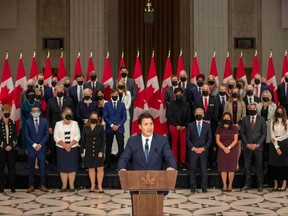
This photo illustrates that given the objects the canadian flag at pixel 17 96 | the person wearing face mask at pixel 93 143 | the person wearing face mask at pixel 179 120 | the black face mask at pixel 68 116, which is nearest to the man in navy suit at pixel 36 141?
the black face mask at pixel 68 116

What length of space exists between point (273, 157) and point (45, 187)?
159 inches

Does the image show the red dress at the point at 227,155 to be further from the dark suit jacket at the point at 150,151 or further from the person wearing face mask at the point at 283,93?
the dark suit jacket at the point at 150,151

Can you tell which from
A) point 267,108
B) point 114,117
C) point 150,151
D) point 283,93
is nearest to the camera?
point 150,151

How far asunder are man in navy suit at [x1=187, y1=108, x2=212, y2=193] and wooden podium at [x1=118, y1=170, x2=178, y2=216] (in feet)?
16.7

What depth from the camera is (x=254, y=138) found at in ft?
36.0

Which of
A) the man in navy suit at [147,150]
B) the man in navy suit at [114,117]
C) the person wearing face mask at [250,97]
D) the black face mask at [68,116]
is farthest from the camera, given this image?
the person wearing face mask at [250,97]

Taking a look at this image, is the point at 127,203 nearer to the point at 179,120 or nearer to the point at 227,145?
the point at 227,145

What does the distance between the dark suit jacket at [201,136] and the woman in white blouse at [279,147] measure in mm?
1096

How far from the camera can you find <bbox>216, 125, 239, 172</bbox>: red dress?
11.0m

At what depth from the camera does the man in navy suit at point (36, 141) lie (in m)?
10.9

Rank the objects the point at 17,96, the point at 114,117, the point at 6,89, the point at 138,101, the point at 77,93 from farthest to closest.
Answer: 1. the point at 6,89
2. the point at 138,101
3. the point at 17,96
4. the point at 77,93
5. the point at 114,117

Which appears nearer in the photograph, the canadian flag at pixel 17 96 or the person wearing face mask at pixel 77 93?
the person wearing face mask at pixel 77 93

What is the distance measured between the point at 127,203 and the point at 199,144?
1.77 metres

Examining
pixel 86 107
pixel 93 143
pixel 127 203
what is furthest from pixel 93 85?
pixel 127 203
